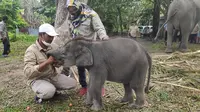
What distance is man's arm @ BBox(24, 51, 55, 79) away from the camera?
3557 millimetres

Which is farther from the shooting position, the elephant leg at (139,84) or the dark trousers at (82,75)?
the dark trousers at (82,75)

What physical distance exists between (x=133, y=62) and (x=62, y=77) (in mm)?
1462

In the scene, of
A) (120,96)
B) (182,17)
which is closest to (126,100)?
(120,96)

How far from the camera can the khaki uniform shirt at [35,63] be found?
368 cm

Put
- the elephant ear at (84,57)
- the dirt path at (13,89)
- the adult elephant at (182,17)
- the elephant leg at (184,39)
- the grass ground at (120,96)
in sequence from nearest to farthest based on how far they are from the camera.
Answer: the elephant ear at (84,57)
the grass ground at (120,96)
the dirt path at (13,89)
the adult elephant at (182,17)
the elephant leg at (184,39)

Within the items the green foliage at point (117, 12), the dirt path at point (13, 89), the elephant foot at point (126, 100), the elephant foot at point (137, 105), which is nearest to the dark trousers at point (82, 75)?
the elephant foot at point (126, 100)

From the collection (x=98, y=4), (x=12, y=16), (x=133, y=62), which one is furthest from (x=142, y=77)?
(x=12, y=16)

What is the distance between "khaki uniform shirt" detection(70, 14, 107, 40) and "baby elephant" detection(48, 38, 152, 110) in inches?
26.6

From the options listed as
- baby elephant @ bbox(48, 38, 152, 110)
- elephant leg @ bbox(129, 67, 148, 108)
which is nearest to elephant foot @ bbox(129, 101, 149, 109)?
elephant leg @ bbox(129, 67, 148, 108)

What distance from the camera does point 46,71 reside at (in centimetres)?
390

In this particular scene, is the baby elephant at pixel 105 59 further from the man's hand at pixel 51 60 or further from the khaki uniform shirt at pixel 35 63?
the khaki uniform shirt at pixel 35 63

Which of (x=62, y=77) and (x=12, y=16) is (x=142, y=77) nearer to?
(x=62, y=77)

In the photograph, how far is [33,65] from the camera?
375cm

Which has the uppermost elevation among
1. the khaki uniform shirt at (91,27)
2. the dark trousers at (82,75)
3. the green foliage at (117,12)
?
the green foliage at (117,12)
